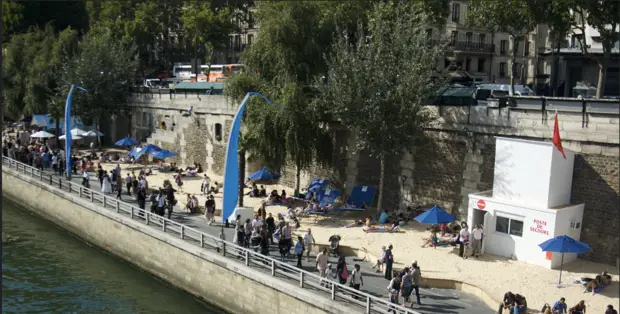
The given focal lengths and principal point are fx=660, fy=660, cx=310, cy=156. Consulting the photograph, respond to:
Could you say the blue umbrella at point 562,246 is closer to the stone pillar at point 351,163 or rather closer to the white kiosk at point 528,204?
the white kiosk at point 528,204

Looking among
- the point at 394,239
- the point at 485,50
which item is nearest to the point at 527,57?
the point at 485,50

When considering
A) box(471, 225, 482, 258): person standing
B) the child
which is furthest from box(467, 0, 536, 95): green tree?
the child

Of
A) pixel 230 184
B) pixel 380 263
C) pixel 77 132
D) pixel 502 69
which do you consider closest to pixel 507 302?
pixel 380 263

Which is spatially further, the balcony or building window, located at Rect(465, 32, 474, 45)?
building window, located at Rect(465, 32, 474, 45)

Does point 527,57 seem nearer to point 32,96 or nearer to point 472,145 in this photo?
point 472,145

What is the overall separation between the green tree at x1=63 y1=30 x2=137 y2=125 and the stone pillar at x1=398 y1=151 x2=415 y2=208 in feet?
89.8

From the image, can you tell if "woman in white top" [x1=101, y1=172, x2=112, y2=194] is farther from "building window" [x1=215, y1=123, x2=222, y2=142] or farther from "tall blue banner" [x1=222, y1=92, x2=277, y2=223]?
"tall blue banner" [x1=222, y1=92, x2=277, y2=223]

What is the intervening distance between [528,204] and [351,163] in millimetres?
10525

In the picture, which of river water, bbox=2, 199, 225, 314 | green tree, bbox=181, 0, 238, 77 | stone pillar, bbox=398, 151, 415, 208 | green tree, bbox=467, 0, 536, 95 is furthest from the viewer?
green tree, bbox=181, 0, 238, 77

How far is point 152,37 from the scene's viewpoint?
69.0 meters

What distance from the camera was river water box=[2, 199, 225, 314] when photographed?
21922 mm

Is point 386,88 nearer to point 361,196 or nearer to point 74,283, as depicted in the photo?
point 361,196

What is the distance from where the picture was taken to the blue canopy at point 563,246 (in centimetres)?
1869

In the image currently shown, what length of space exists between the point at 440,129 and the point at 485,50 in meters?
29.5
